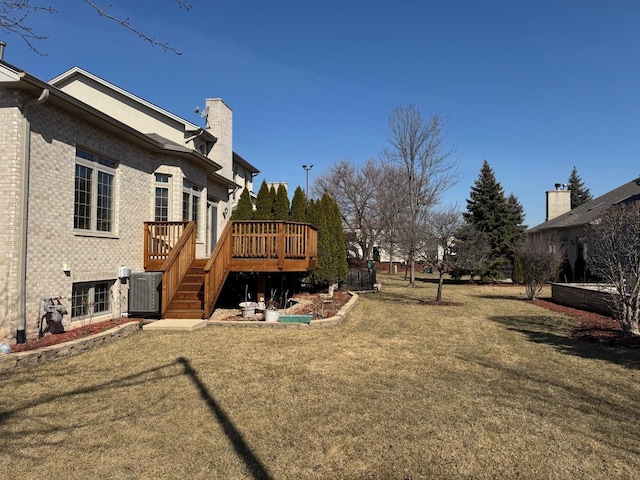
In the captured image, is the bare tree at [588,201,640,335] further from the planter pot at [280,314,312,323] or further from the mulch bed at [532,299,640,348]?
the planter pot at [280,314,312,323]

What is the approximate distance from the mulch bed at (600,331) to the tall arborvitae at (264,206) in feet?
33.3

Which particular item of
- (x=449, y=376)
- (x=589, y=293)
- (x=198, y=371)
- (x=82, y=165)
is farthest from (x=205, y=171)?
(x=589, y=293)

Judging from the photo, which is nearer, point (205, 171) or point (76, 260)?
point (76, 260)

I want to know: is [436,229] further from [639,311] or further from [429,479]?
[429,479]

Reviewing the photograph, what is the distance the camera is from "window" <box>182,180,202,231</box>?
12.9 meters

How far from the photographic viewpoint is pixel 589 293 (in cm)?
1409

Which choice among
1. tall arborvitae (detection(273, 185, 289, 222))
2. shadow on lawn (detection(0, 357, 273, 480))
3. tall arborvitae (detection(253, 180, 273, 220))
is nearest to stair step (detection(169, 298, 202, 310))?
shadow on lawn (detection(0, 357, 273, 480))

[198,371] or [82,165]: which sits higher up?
[82,165]

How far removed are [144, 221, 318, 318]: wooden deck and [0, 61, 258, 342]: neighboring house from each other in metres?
0.59

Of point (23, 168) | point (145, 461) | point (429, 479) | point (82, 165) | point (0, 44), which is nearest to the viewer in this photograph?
point (429, 479)

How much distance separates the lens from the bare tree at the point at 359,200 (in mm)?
36875

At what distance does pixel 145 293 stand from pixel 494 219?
2541cm

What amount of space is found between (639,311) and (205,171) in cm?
1279

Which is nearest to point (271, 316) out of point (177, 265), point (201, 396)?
point (177, 265)
